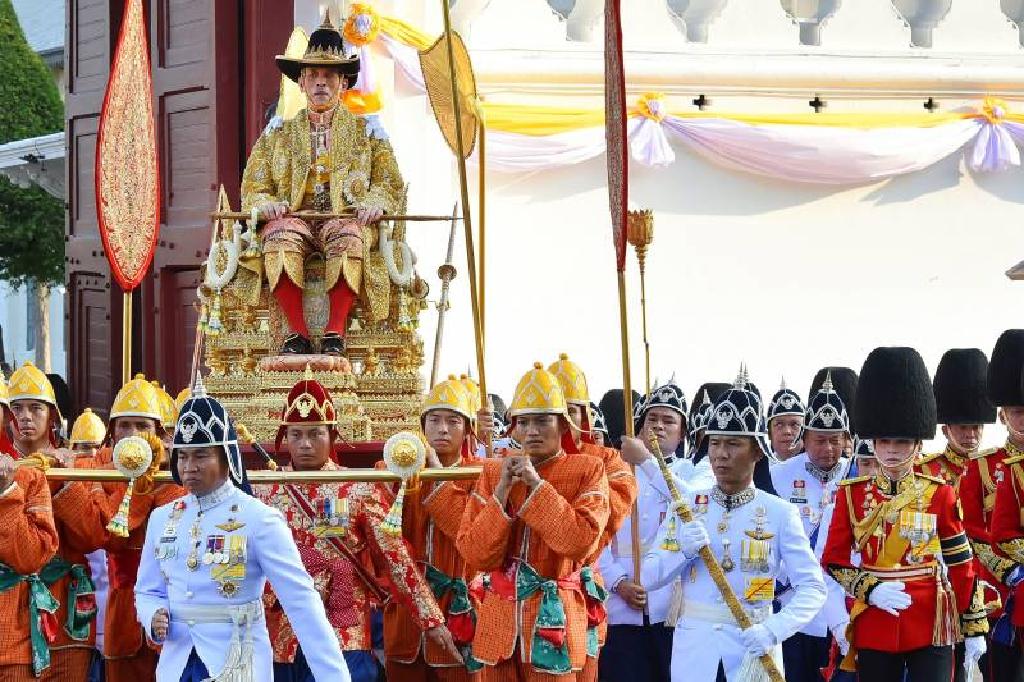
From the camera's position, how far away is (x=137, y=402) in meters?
8.88

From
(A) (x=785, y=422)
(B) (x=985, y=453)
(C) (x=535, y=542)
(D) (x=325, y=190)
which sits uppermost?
(D) (x=325, y=190)

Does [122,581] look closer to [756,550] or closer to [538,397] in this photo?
[538,397]

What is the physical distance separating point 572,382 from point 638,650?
4.30 ft

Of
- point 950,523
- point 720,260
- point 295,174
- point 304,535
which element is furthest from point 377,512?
point 720,260

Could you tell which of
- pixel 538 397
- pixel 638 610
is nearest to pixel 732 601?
pixel 538 397

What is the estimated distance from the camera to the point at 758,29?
17.1 m

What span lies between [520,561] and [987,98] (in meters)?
10.5

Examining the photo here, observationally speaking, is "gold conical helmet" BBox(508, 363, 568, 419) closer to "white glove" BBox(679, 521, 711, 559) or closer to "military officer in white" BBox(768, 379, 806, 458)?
"white glove" BBox(679, 521, 711, 559)

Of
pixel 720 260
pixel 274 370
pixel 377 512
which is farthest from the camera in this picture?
pixel 720 260

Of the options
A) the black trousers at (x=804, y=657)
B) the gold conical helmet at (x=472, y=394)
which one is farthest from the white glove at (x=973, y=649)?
the gold conical helmet at (x=472, y=394)

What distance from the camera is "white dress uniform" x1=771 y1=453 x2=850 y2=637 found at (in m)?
10.4

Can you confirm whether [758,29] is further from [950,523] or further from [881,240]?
[950,523]

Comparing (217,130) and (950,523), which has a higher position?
(217,130)

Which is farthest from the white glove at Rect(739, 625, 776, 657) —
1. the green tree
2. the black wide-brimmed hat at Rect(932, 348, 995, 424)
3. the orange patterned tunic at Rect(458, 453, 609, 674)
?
the green tree
